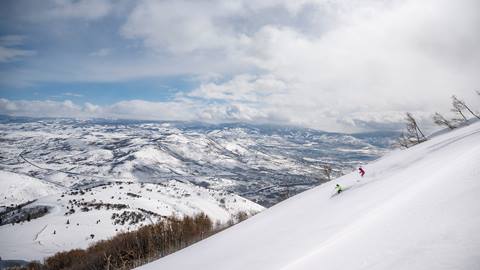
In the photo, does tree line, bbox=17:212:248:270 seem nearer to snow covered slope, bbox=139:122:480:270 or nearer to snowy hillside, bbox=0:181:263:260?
snowy hillside, bbox=0:181:263:260

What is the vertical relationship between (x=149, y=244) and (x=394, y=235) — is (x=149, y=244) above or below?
below

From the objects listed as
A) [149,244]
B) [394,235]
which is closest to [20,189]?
[149,244]

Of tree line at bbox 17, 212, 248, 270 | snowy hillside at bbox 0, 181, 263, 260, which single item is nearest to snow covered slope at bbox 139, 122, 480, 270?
tree line at bbox 17, 212, 248, 270

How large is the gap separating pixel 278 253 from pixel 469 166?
3.99m

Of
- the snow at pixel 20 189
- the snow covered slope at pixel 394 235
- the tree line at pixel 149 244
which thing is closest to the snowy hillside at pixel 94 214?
the tree line at pixel 149 244

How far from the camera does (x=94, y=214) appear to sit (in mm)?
67125

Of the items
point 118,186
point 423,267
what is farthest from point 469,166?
point 118,186

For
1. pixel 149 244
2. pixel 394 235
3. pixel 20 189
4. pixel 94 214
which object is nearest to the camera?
pixel 394 235

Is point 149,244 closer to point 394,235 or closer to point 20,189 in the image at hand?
point 394,235

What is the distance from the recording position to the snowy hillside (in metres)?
46.1

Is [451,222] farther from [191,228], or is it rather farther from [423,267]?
[191,228]

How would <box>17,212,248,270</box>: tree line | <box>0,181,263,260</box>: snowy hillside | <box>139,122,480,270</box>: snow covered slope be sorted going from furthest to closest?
<box>0,181,263,260</box>: snowy hillside < <box>17,212,248,270</box>: tree line < <box>139,122,480,270</box>: snow covered slope

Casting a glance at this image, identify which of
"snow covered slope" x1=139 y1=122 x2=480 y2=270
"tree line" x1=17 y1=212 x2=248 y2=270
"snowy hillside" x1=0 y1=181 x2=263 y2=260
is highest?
"snow covered slope" x1=139 y1=122 x2=480 y2=270

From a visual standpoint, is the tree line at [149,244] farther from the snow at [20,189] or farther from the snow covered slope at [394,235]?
the snow at [20,189]
